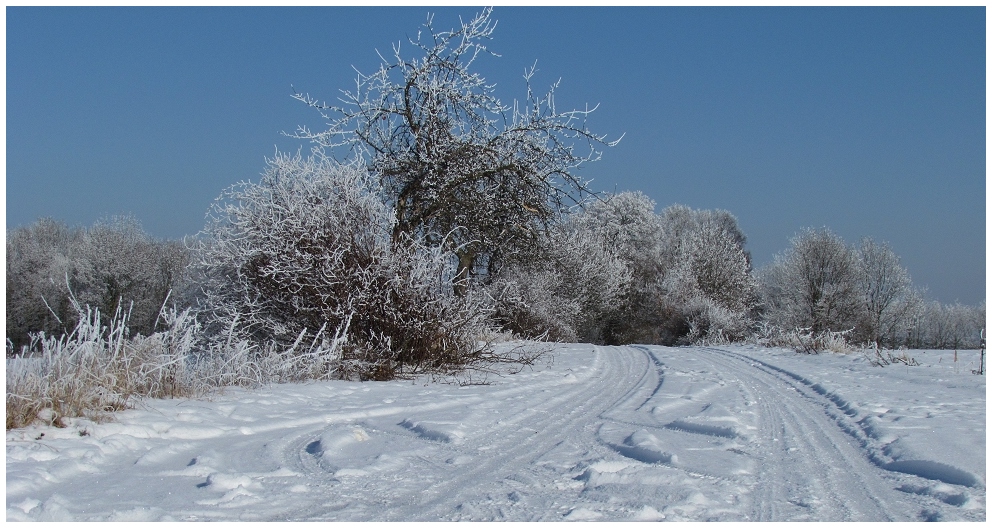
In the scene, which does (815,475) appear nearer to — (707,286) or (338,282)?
(338,282)

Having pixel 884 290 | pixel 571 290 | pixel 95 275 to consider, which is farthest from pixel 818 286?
pixel 95 275

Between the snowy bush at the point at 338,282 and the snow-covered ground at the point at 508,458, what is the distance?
6.06 ft

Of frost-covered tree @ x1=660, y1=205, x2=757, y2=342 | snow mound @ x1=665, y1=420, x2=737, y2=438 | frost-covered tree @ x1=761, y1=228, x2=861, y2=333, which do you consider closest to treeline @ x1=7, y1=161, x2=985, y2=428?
snow mound @ x1=665, y1=420, x2=737, y2=438

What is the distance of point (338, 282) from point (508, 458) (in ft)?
15.9

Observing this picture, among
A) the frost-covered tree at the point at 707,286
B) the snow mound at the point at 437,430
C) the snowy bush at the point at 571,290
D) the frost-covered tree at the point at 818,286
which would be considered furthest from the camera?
the frost-covered tree at the point at 818,286

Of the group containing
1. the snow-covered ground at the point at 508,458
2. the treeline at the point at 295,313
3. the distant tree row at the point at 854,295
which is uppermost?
the distant tree row at the point at 854,295

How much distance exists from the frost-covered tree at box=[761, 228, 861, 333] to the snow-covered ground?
31499mm

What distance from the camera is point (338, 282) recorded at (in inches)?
335

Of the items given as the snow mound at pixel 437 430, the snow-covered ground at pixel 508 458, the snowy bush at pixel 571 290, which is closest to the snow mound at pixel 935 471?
the snow-covered ground at pixel 508 458

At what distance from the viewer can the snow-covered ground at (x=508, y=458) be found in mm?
3230

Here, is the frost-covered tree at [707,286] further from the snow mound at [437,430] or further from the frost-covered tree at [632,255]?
the snow mound at [437,430]

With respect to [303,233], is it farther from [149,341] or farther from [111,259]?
[111,259]

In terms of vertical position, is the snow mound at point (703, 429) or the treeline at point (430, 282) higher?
the treeline at point (430, 282)

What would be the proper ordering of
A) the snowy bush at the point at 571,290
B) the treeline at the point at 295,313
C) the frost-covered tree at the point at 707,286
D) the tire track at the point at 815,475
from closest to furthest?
the tire track at the point at 815,475
the treeline at the point at 295,313
the snowy bush at the point at 571,290
the frost-covered tree at the point at 707,286
